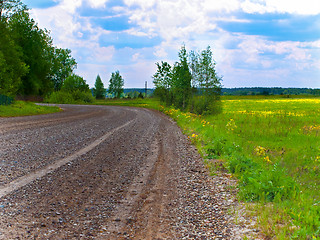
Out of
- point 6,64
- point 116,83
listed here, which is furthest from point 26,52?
point 116,83

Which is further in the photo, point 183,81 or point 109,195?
point 183,81

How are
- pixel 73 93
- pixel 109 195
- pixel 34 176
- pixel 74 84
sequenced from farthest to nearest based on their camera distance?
pixel 74 84, pixel 73 93, pixel 34 176, pixel 109 195

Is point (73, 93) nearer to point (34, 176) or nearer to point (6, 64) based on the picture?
point (6, 64)

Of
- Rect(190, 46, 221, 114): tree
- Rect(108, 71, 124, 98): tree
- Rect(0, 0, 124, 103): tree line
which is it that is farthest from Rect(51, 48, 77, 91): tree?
Rect(190, 46, 221, 114): tree

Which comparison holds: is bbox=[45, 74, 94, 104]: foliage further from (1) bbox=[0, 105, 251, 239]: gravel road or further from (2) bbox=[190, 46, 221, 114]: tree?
(1) bbox=[0, 105, 251, 239]: gravel road

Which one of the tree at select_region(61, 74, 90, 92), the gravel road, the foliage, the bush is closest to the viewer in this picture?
the gravel road

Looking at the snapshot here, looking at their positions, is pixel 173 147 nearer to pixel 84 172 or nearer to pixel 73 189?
pixel 84 172

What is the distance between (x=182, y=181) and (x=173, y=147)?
4482 mm

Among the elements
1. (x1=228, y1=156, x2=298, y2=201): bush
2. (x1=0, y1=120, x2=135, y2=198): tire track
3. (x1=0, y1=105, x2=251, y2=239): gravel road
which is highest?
(x1=228, y1=156, x2=298, y2=201): bush

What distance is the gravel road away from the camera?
4.34 meters

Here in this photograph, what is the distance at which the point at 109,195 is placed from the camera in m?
5.80

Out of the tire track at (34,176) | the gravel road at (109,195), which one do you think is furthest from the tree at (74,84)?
the tire track at (34,176)

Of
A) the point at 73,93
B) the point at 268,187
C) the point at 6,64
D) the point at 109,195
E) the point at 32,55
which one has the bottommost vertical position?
the point at 109,195

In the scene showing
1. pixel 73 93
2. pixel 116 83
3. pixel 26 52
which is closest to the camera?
pixel 26 52
